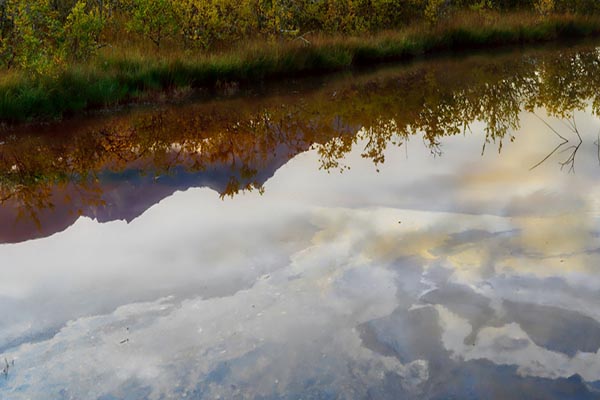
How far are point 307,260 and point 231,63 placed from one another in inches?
363

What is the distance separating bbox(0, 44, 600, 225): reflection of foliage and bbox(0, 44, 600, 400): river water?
53mm

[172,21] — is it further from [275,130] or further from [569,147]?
[569,147]

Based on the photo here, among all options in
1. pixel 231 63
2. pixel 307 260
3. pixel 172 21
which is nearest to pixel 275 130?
pixel 231 63

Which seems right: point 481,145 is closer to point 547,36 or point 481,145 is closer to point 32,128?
point 32,128

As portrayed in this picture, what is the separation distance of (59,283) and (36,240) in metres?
1.08

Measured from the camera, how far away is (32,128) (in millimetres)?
9703

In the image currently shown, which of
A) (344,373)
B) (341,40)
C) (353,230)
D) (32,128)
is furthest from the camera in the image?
(341,40)

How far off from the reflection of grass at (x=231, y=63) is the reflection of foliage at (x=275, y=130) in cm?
93

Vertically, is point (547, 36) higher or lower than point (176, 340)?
lower

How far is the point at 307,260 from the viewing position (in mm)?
4559

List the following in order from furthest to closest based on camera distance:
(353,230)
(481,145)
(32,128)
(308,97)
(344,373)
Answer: (308,97) → (32,128) → (481,145) → (353,230) → (344,373)

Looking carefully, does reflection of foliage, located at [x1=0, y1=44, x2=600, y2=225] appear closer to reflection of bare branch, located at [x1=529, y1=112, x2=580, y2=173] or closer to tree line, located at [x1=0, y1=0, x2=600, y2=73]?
reflection of bare branch, located at [x1=529, y1=112, x2=580, y2=173]

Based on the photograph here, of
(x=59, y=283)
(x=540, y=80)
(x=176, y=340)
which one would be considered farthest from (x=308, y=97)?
(x=176, y=340)

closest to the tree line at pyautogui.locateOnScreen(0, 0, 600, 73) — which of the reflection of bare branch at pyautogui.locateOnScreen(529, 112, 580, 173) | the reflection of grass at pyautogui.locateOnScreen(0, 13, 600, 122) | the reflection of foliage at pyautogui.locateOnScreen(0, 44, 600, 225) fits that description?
the reflection of grass at pyautogui.locateOnScreen(0, 13, 600, 122)
